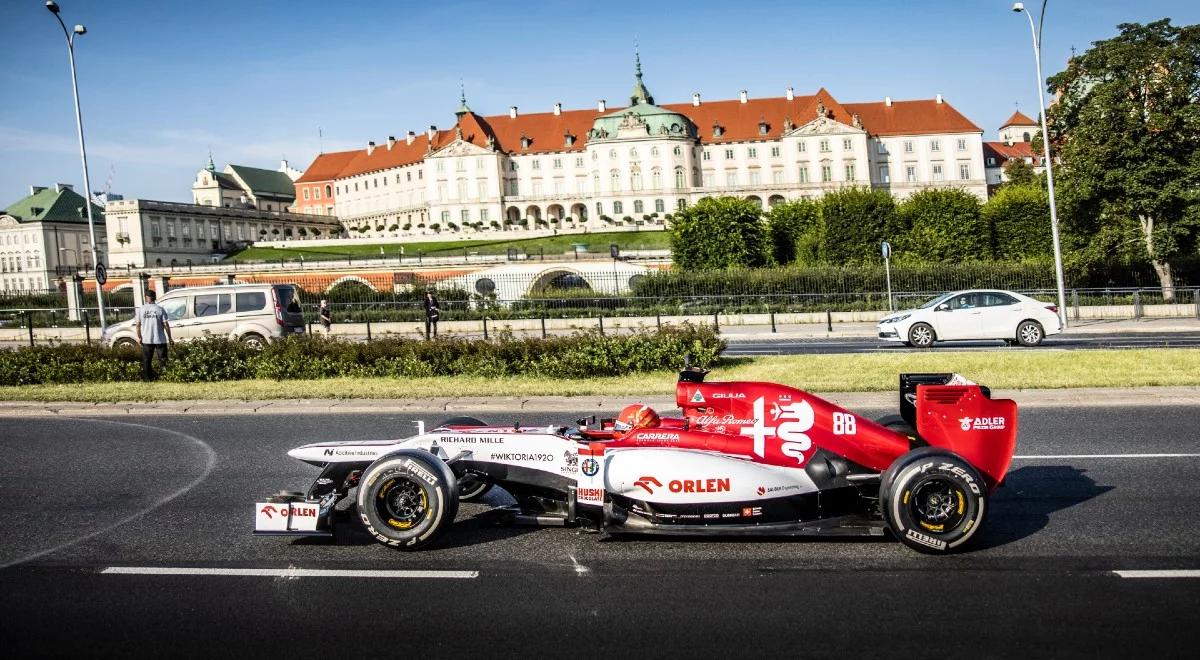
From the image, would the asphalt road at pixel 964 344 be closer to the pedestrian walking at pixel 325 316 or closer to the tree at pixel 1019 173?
the pedestrian walking at pixel 325 316

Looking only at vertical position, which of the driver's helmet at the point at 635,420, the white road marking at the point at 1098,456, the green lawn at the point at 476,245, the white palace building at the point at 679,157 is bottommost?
the white road marking at the point at 1098,456

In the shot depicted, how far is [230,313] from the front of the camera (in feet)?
→ 82.2

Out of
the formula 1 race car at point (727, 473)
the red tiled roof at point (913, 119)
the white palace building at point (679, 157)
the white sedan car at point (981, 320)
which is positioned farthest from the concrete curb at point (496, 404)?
the red tiled roof at point (913, 119)

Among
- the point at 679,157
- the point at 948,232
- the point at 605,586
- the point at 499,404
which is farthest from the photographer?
the point at 679,157

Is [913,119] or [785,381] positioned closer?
[785,381]

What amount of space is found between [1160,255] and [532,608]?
38938 mm

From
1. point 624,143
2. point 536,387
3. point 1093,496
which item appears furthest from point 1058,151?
point 624,143

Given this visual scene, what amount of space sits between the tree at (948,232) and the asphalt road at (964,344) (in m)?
33.1

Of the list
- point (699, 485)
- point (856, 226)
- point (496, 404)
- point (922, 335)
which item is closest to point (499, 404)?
point (496, 404)

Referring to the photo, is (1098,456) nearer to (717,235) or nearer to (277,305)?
(277,305)

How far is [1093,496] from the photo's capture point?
810 centimetres

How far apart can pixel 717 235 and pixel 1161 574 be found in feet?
190

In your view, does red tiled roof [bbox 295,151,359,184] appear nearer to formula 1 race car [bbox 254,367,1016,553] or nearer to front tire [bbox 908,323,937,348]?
front tire [bbox 908,323,937,348]

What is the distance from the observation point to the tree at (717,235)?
63.2m
